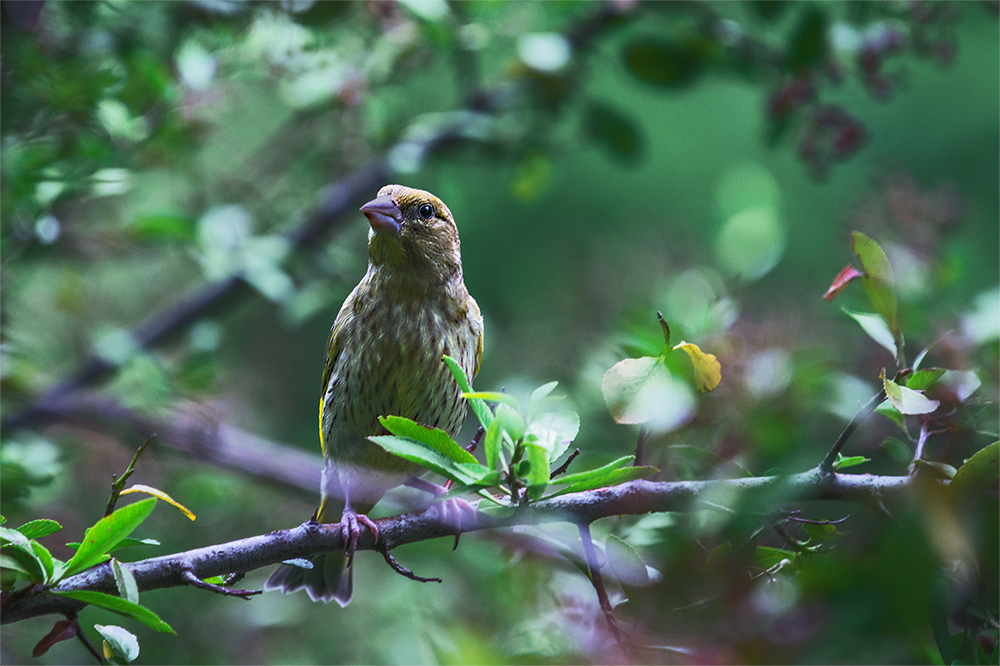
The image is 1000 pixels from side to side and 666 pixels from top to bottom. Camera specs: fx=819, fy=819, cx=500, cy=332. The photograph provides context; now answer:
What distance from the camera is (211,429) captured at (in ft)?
11.2

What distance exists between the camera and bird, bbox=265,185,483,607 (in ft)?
6.95

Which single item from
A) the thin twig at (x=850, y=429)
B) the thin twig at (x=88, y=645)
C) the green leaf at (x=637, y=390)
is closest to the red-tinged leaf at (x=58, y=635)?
the thin twig at (x=88, y=645)

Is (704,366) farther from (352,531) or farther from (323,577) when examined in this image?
(323,577)

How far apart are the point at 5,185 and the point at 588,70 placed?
7.68ft

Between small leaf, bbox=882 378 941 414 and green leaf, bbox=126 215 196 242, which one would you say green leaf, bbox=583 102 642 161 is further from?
small leaf, bbox=882 378 941 414

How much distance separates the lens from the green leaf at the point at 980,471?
116 centimetres

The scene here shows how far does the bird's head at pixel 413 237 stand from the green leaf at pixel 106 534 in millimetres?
940

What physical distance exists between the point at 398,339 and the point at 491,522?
71 cm

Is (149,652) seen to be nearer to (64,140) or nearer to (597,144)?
(64,140)

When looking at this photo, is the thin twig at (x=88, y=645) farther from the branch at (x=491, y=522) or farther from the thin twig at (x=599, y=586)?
the thin twig at (x=599, y=586)

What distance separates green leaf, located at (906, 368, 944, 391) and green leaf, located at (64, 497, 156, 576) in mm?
1287

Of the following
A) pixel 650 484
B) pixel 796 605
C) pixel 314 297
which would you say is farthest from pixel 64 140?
pixel 796 605

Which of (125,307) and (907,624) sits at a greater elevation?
(907,624)

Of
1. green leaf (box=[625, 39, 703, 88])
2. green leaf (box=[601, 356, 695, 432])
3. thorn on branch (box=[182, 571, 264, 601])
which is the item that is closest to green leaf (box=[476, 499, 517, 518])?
green leaf (box=[601, 356, 695, 432])
